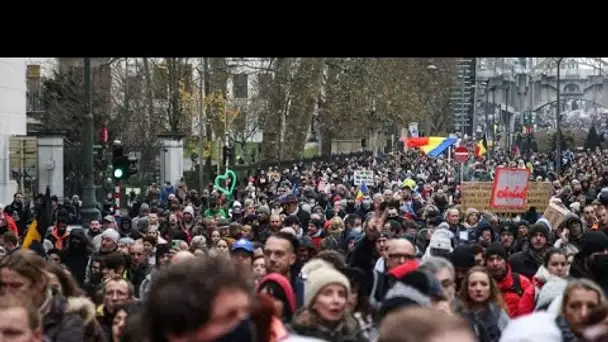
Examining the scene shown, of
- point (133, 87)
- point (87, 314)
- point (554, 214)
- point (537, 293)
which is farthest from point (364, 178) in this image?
point (87, 314)

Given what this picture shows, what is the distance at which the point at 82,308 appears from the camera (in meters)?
8.27

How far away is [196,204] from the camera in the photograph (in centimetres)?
3453

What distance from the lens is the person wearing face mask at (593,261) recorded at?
1081cm

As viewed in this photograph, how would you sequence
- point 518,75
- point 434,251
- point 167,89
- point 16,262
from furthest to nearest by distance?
point 518,75, point 167,89, point 434,251, point 16,262

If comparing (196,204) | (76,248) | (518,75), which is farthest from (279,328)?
(518,75)

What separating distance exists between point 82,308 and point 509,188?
55.5 ft

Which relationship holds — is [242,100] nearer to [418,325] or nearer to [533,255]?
[533,255]

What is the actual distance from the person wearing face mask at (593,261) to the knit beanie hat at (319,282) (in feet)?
10.9

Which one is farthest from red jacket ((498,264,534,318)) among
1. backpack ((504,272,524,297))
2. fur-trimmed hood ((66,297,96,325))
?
fur-trimmed hood ((66,297,96,325))

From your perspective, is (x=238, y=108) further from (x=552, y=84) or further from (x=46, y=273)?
(x=552, y=84)

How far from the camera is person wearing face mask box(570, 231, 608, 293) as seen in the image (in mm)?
10805

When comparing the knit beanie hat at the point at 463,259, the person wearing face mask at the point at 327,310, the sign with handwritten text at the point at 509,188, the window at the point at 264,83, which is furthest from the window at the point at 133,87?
the person wearing face mask at the point at 327,310
